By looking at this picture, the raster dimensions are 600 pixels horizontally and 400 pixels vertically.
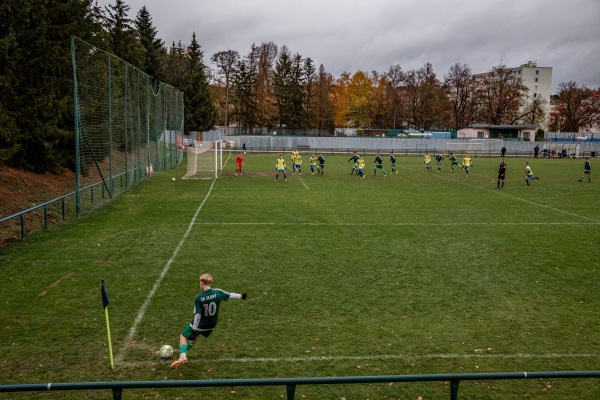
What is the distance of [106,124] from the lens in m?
22.4

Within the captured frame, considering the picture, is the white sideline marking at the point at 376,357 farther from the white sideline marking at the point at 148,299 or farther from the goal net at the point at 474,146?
the goal net at the point at 474,146

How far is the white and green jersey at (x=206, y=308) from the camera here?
725 centimetres

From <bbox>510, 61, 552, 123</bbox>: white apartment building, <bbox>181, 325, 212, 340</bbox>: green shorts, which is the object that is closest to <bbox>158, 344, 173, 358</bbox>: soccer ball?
<bbox>181, 325, 212, 340</bbox>: green shorts

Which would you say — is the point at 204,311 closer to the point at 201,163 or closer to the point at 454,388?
the point at 454,388

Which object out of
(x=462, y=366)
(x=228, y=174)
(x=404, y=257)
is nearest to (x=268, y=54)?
(x=228, y=174)

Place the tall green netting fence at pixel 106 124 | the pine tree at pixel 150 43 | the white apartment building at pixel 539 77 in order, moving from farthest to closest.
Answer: the white apartment building at pixel 539 77, the pine tree at pixel 150 43, the tall green netting fence at pixel 106 124

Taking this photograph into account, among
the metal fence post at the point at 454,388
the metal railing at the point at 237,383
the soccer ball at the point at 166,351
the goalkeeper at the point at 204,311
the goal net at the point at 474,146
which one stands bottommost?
the soccer ball at the point at 166,351

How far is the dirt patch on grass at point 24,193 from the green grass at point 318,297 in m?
1.67

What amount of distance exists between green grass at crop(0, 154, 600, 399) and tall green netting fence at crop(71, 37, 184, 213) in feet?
9.89

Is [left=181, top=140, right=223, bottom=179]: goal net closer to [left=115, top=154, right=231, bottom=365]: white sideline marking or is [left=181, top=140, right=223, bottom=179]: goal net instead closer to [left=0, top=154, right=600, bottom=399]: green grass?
[left=0, top=154, right=600, bottom=399]: green grass

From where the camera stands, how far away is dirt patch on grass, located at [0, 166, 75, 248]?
15950 mm

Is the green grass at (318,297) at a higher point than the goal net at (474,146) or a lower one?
lower

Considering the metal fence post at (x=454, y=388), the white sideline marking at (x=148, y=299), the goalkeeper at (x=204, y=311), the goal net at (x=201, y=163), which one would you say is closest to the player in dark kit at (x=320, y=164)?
the goal net at (x=201, y=163)

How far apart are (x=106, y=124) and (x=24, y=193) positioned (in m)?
4.75
